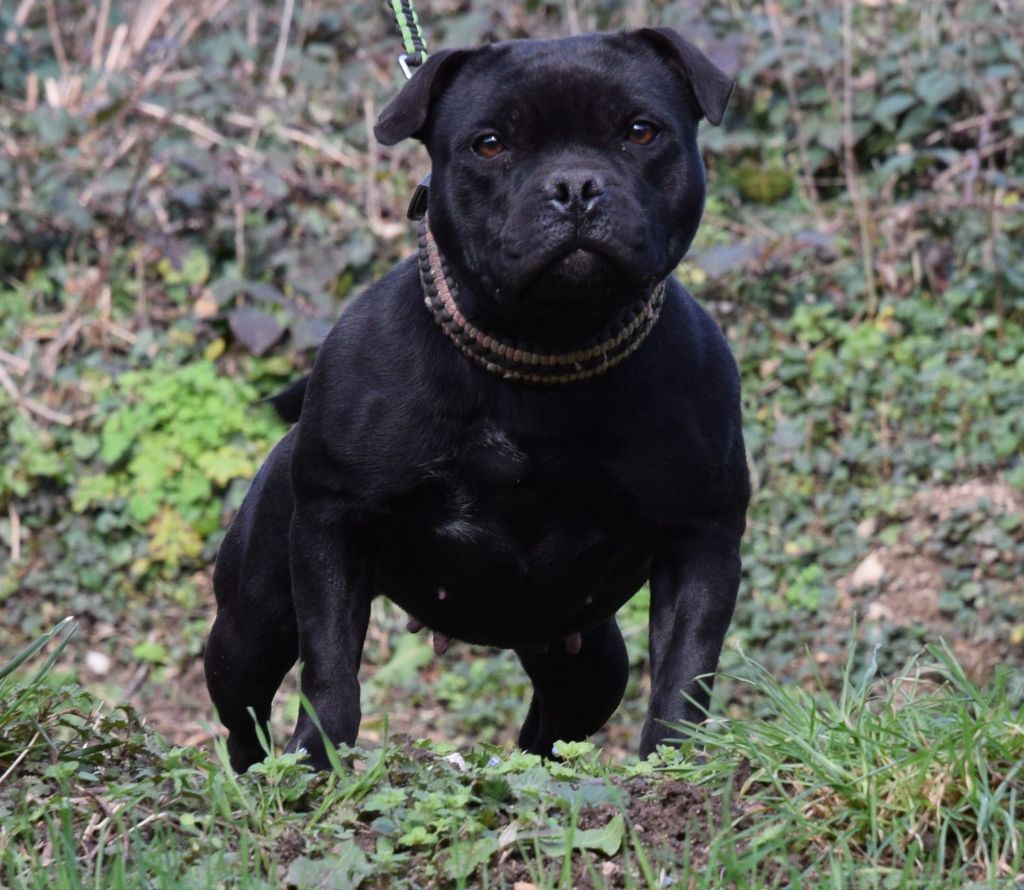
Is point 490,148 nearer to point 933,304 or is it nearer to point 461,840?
point 461,840

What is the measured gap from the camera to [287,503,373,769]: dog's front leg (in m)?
3.54

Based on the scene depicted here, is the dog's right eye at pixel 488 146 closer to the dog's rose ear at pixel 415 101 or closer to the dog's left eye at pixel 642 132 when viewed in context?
the dog's rose ear at pixel 415 101

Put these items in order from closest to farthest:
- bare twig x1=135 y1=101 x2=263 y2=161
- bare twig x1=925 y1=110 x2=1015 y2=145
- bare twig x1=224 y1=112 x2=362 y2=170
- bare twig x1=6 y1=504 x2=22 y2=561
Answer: bare twig x1=6 y1=504 x2=22 y2=561, bare twig x1=925 y1=110 x2=1015 y2=145, bare twig x1=135 y1=101 x2=263 y2=161, bare twig x1=224 y1=112 x2=362 y2=170

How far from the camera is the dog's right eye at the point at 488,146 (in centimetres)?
347

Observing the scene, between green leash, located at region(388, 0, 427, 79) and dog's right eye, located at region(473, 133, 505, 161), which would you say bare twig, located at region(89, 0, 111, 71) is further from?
dog's right eye, located at region(473, 133, 505, 161)

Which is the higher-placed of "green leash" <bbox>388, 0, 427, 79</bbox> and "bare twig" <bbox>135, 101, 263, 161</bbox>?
"green leash" <bbox>388, 0, 427, 79</bbox>

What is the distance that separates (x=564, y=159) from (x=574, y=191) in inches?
4.9

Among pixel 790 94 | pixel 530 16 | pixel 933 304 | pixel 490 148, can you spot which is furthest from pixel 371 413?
pixel 530 16

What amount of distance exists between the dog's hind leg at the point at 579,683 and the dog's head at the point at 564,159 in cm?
140

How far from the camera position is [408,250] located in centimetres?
845

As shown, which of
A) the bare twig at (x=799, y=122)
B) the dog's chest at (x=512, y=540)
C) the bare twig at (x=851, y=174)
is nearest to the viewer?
the dog's chest at (x=512, y=540)

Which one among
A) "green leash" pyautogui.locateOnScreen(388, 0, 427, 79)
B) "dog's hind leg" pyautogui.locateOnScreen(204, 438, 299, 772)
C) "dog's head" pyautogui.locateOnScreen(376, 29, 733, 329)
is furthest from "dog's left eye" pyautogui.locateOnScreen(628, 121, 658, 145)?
"dog's hind leg" pyautogui.locateOnScreen(204, 438, 299, 772)

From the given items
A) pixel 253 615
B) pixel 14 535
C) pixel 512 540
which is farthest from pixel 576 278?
pixel 14 535

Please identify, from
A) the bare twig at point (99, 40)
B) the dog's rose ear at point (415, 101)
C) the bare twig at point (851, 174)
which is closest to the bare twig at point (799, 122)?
the bare twig at point (851, 174)
